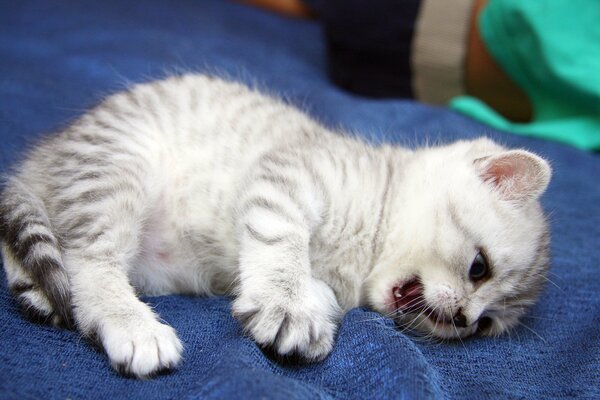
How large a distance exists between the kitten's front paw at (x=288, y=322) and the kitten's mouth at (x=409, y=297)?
0.88ft

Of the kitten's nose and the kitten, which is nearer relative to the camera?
the kitten

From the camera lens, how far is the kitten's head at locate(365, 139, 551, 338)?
1514 millimetres

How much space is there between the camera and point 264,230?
1444mm

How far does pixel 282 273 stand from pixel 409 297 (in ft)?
1.34

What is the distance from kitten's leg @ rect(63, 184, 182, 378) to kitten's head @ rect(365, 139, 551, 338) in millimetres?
634

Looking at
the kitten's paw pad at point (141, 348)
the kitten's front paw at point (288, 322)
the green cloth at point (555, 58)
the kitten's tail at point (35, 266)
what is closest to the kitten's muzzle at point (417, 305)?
the kitten's front paw at point (288, 322)

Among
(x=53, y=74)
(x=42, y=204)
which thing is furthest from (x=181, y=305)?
(x=53, y=74)

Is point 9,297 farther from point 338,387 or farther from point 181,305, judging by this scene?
point 338,387

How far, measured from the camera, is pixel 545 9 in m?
2.79

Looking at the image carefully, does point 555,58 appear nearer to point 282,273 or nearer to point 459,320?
point 459,320

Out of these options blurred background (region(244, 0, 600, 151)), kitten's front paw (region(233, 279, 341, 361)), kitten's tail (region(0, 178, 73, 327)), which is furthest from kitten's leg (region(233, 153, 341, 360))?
blurred background (region(244, 0, 600, 151))

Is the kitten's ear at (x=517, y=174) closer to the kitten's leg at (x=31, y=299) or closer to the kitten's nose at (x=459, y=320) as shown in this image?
the kitten's nose at (x=459, y=320)

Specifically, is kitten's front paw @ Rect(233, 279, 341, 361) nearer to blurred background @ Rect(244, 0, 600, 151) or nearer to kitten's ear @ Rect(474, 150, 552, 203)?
kitten's ear @ Rect(474, 150, 552, 203)

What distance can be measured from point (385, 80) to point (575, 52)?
95 cm
